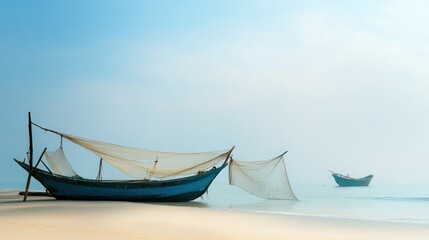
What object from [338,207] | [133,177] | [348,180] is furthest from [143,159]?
[348,180]

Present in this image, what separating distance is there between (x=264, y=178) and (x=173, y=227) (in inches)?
394

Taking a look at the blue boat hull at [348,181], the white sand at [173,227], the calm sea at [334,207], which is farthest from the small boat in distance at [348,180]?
the white sand at [173,227]

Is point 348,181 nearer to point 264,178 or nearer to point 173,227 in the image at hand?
point 264,178

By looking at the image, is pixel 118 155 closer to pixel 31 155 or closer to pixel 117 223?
pixel 31 155

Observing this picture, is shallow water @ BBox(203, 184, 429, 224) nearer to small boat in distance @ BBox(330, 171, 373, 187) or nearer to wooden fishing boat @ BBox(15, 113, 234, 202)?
wooden fishing boat @ BBox(15, 113, 234, 202)

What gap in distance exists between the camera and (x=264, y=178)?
19.4 metres

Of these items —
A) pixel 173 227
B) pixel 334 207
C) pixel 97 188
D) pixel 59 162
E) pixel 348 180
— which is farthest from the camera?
pixel 348 180

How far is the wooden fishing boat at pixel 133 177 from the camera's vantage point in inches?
723

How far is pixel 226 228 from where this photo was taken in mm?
9922

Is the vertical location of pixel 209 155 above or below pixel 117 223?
above

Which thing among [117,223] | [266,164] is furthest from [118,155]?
[117,223]

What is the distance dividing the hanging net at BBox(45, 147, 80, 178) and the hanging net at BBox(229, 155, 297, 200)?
7.31m

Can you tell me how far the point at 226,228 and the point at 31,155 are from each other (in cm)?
1069

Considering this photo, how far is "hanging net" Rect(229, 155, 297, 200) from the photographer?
1939 cm
